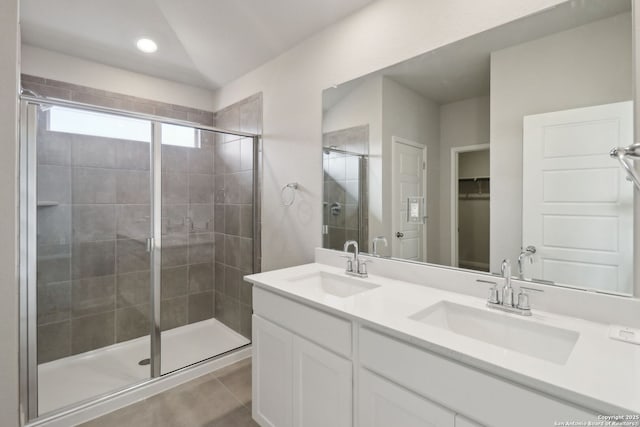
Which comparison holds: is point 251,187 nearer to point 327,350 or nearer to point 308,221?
point 308,221

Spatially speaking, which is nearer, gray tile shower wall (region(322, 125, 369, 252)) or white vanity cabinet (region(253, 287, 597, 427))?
white vanity cabinet (region(253, 287, 597, 427))

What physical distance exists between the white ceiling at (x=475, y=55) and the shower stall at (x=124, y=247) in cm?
153

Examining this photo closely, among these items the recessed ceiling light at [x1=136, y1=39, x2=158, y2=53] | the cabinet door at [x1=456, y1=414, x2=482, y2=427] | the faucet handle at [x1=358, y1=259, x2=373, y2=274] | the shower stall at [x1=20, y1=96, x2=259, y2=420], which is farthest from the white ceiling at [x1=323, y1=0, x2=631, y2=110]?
the recessed ceiling light at [x1=136, y1=39, x2=158, y2=53]

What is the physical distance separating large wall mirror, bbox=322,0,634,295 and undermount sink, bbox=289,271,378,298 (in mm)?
248

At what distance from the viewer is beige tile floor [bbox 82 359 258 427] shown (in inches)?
70.5

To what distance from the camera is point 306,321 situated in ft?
4.40

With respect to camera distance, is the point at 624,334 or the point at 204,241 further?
the point at 204,241

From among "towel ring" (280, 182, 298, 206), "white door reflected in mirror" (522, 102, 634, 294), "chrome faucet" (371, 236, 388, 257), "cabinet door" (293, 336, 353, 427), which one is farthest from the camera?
"towel ring" (280, 182, 298, 206)

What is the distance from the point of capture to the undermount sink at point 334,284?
1.66m

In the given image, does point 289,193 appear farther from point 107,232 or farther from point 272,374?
point 107,232

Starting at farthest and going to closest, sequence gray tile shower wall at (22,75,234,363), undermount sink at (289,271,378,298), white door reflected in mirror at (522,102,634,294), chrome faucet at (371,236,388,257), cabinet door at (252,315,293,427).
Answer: gray tile shower wall at (22,75,234,363)
chrome faucet at (371,236,388,257)
undermount sink at (289,271,378,298)
cabinet door at (252,315,293,427)
white door reflected in mirror at (522,102,634,294)

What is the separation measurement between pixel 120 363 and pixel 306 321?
1934 mm

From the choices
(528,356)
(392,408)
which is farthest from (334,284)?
(528,356)

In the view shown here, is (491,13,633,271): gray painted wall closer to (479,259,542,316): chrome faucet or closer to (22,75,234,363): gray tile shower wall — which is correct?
(479,259,542,316): chrome faucet
